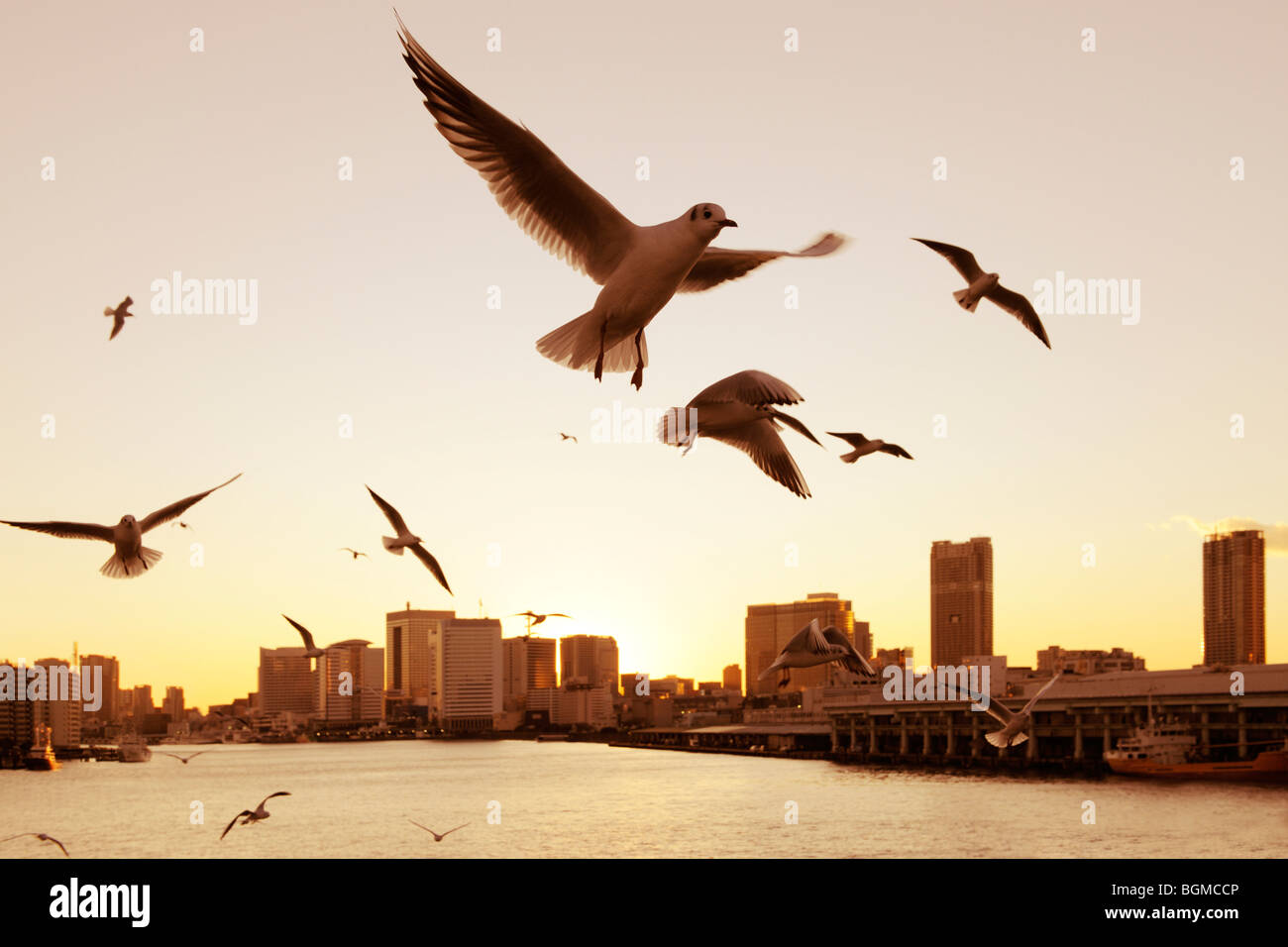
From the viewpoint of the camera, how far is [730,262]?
5.98 metres

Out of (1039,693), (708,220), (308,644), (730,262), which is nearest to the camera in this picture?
(708,220)

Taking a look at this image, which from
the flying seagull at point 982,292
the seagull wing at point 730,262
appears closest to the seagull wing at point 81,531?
the seagull wing at point 730,262

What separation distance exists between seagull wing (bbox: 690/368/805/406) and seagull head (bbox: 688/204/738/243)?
122 centimetres

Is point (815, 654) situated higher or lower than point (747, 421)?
lower

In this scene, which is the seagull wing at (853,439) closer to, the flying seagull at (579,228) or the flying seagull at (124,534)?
the flying seagull at (579,228)

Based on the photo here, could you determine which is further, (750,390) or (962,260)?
(962,260)

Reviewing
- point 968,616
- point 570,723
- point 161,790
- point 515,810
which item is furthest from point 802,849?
point 570,723

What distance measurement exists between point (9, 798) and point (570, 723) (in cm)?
9954

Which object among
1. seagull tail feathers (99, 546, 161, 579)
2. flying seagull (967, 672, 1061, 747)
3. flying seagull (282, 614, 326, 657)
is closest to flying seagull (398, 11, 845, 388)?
seagull tail feathers (99, 546, 161, 579)

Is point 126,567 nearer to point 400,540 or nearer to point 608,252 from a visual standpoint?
point 400,540

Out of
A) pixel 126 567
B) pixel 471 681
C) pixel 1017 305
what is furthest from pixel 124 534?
pixel 471 681

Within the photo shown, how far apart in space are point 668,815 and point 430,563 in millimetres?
42831

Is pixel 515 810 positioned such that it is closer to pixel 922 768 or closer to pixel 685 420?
pixel 922 768

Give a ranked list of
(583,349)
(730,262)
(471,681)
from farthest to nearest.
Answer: (471,681), (730,262), (583,349)
